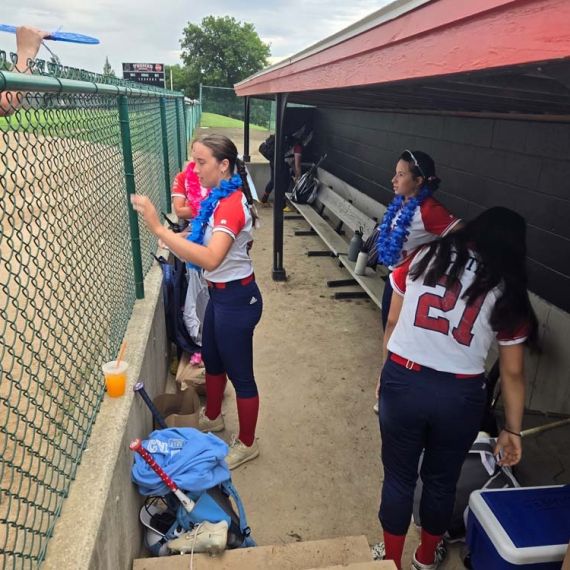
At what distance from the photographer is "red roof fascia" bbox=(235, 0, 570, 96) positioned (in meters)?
1.08

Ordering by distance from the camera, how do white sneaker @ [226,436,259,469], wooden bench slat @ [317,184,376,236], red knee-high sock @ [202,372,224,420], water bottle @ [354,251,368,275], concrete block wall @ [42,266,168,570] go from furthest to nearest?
wooden bench slat @ [317,184,376,236] < water bottle @ [354,251,368,275] < red knee-high sock @ [202,372,224,420] < white sneaker @ [226,436,259,469] < concrete block wall @ [42,266,168,570]

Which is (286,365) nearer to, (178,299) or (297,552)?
(178,299)

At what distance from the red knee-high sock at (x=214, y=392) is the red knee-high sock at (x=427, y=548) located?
1.45 metres

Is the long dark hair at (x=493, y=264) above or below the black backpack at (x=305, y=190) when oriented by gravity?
above

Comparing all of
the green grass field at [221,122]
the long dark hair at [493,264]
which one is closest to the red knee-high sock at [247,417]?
the long dark hair at [493,264]

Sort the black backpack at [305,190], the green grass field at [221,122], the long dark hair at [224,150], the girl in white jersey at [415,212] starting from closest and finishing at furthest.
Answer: the long dark hair at [224,150], the girl in white jersey at [415,212], the black backpack at [305,190], the green grass field at [221,122]

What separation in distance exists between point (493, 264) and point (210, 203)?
1.51 m

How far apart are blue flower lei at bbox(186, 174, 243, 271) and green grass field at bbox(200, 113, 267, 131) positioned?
25.3 metres

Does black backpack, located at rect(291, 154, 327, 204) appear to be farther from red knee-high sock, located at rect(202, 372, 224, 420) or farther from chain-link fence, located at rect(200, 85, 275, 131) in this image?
chain-link fence, located at rect(200, 85, 275, 131)

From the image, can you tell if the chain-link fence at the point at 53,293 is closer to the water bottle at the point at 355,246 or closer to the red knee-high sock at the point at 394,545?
the red knee-high sock at the point at 394,545

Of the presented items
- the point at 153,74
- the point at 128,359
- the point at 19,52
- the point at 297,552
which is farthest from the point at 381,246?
the point at 153,74

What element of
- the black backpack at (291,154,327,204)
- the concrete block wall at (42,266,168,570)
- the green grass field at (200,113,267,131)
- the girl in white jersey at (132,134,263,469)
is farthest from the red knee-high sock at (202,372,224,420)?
the green grass field at (200,113,267,131)

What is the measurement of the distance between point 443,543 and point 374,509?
406 millimetres

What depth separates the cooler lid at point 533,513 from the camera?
1979 millimetres
